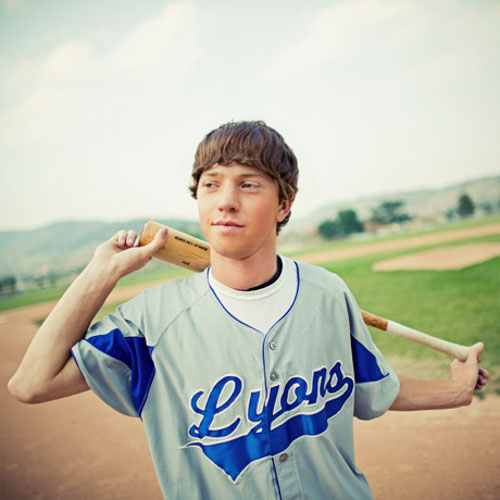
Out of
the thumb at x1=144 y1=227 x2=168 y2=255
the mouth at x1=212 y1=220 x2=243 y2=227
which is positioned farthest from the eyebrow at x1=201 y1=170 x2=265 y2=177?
the thumb at x1=144 y1=227 x2=168 y2=255

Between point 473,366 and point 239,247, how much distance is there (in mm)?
1179

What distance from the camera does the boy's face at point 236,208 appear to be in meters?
1.29

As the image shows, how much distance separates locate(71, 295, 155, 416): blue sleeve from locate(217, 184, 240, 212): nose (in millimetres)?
428

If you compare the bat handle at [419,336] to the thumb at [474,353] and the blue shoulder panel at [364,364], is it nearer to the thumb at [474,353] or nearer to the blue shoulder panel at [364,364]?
the thumb at [474,353]

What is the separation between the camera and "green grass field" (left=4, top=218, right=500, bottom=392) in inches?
197

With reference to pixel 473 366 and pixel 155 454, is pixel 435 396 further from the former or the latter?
pixel 155 454

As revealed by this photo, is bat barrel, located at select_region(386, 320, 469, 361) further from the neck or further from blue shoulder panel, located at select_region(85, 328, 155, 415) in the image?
blue shoulder panel, located at select_region(85, 328, 155, 415)

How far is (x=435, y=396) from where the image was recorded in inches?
63.0

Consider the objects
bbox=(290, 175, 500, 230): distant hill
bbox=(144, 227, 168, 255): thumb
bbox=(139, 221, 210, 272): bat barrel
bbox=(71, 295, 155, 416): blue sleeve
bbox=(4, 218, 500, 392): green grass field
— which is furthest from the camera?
bbox=(290, 175, 500, 230): distant hill

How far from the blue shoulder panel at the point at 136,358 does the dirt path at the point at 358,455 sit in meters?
2.32

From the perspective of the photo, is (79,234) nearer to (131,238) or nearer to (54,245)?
(54,245)

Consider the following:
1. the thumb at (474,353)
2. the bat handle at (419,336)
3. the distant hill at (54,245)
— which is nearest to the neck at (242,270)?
the bat handle at (419,336)

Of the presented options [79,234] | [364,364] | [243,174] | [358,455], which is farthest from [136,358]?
[79,234]

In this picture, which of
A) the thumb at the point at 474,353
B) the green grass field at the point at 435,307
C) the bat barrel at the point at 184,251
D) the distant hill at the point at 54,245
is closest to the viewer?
the bat barrel at the point at 184,251
